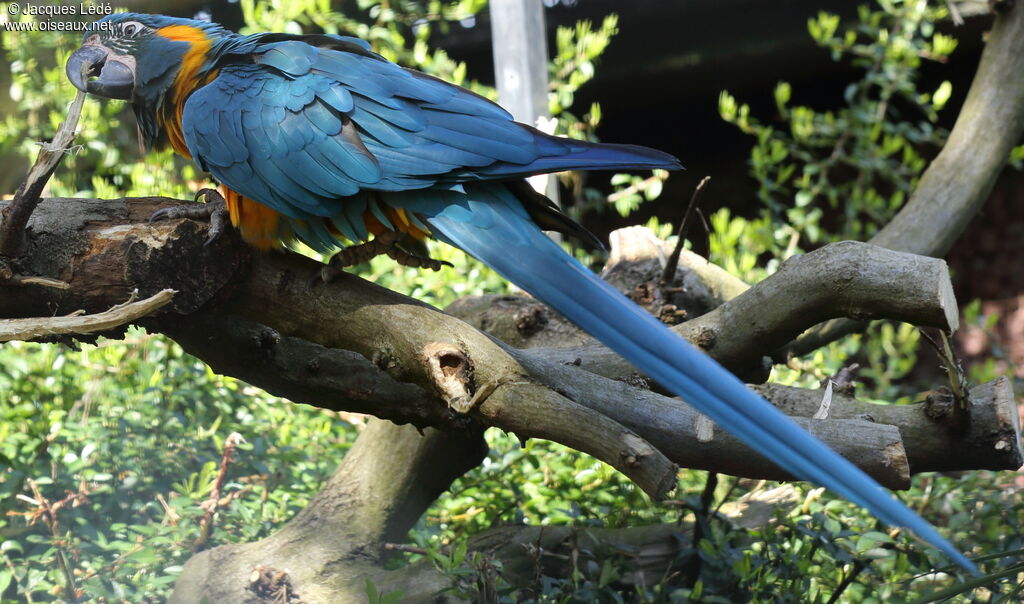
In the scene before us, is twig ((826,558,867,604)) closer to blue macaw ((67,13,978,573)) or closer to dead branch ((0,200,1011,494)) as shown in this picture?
dead branch ((0,200,1011,494))

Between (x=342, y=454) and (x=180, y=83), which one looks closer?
(x=180, y=83)

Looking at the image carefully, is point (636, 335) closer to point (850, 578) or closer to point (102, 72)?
point (850, 578)

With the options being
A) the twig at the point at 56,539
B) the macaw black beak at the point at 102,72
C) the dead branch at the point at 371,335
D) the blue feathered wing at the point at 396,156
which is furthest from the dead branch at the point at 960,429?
the twig at the point at 56,539

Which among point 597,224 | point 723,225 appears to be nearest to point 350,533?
point 723,225

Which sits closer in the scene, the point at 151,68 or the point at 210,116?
the point at 210,116

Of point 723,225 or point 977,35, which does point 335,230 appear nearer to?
point 723,225

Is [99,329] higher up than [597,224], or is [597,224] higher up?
[99,329]

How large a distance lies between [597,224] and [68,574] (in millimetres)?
3548

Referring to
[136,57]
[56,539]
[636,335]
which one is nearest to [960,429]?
[636,335]

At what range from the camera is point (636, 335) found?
123 centimetres

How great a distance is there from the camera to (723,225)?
3.18 meters

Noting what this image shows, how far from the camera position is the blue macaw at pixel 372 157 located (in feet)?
4.49

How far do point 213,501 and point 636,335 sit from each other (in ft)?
4.50

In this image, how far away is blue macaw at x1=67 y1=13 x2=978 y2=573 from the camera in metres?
1.37
